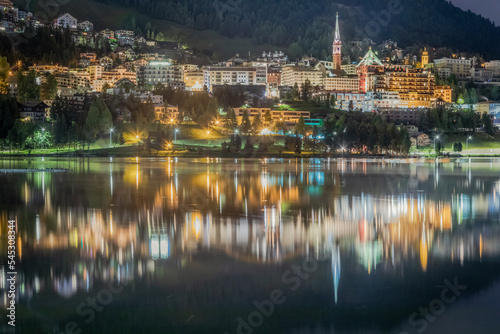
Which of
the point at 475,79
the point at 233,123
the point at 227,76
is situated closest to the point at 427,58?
the point at 475,79

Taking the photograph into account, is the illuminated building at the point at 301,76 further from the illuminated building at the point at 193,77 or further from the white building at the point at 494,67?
the white building at the point at 494,67

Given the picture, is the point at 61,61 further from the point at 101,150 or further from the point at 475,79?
the point at 475,79

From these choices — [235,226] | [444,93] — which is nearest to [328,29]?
[444,93]

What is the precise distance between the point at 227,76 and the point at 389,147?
51.9m

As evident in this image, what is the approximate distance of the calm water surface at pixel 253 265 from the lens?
8.55 meters

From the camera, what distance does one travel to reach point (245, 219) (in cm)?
1656

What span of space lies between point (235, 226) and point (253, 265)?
14.0ft

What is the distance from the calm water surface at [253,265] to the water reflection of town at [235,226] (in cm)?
5

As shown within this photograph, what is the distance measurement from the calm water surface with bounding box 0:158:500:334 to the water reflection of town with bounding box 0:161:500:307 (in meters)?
0.05

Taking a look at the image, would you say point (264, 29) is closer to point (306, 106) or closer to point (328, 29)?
point (328, 29)

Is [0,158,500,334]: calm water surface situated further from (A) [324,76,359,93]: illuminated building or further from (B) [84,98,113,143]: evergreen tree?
(A) [324,76,359,93]: illuminated building

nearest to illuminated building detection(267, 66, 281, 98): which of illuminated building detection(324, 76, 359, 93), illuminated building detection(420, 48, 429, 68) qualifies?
illuminated building detection(324, 76, 359, 93)

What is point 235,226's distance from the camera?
15.4m

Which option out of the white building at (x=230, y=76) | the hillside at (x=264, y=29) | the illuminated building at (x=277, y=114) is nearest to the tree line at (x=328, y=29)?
the hillside at (x=264, y=29)
